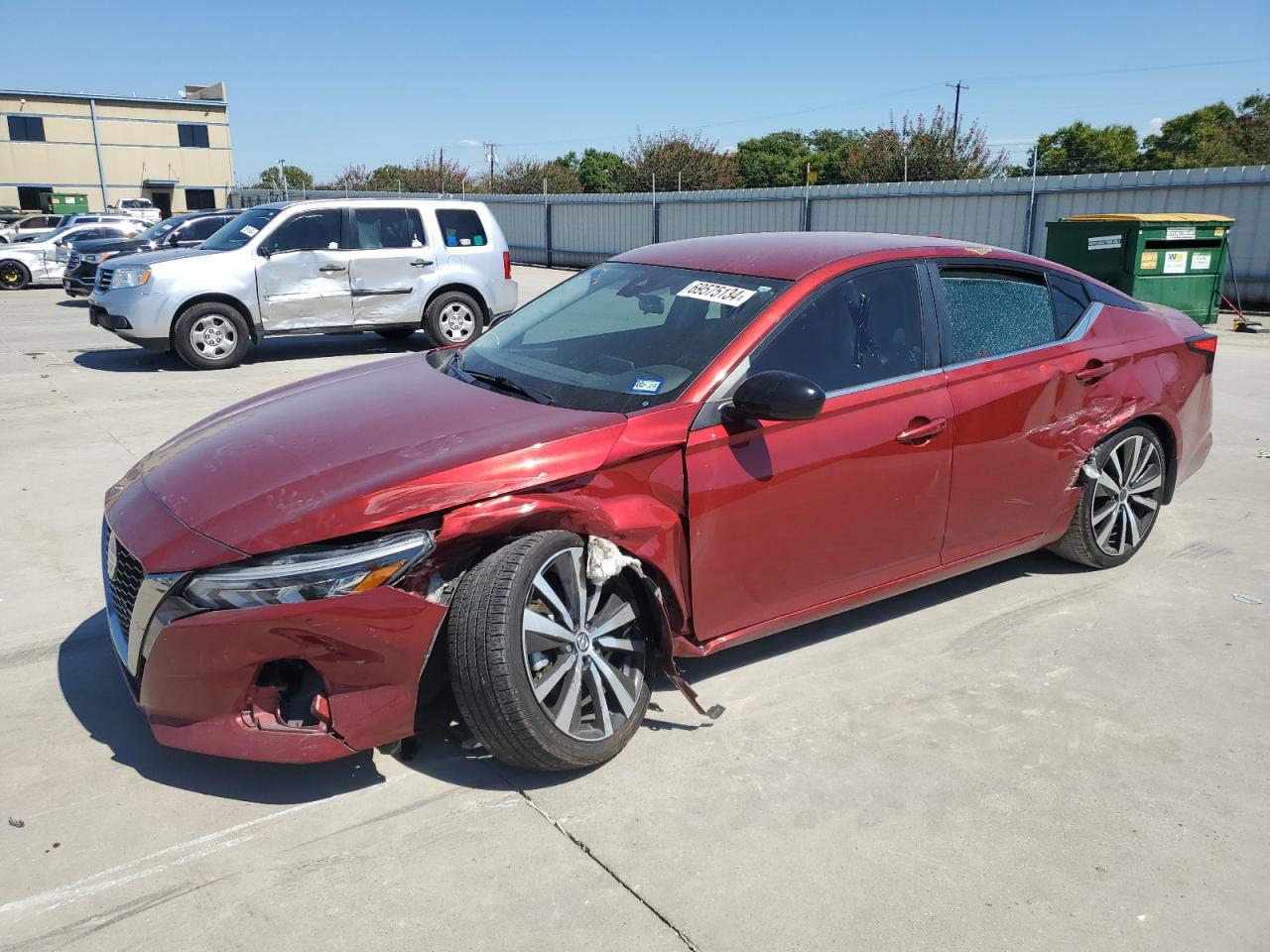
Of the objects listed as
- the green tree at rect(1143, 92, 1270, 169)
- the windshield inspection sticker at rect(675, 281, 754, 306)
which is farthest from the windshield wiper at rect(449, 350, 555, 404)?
the green tree at rect(1143, 92, 1270, 169)

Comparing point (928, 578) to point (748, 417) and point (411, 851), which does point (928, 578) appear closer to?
point (748, 417)

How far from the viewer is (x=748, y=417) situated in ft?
11.1

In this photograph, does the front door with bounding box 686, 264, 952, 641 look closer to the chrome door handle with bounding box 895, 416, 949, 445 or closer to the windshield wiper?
the chrome door handle with bounding box 895, 416, 949, 445

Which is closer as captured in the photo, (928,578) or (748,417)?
(748,417)

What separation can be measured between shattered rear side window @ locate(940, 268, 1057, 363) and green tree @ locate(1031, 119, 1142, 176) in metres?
61.1

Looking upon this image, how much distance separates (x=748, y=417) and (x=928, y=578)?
1258 millimetres

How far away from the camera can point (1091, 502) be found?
471cm

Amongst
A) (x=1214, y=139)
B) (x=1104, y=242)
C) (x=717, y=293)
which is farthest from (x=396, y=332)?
(x=1214, y=139)

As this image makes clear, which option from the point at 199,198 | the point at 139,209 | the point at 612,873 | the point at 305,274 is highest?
the point at 199,198

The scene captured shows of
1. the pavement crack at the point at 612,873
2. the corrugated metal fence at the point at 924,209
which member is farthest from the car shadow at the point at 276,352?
the pavement crack at the point at 612,873

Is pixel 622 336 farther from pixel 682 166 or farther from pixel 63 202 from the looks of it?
pixel 63 202

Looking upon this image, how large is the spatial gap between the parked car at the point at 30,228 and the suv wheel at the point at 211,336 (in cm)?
1397

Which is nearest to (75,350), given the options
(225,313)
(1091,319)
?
(225,313)

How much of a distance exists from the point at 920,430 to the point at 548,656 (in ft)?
5.57
